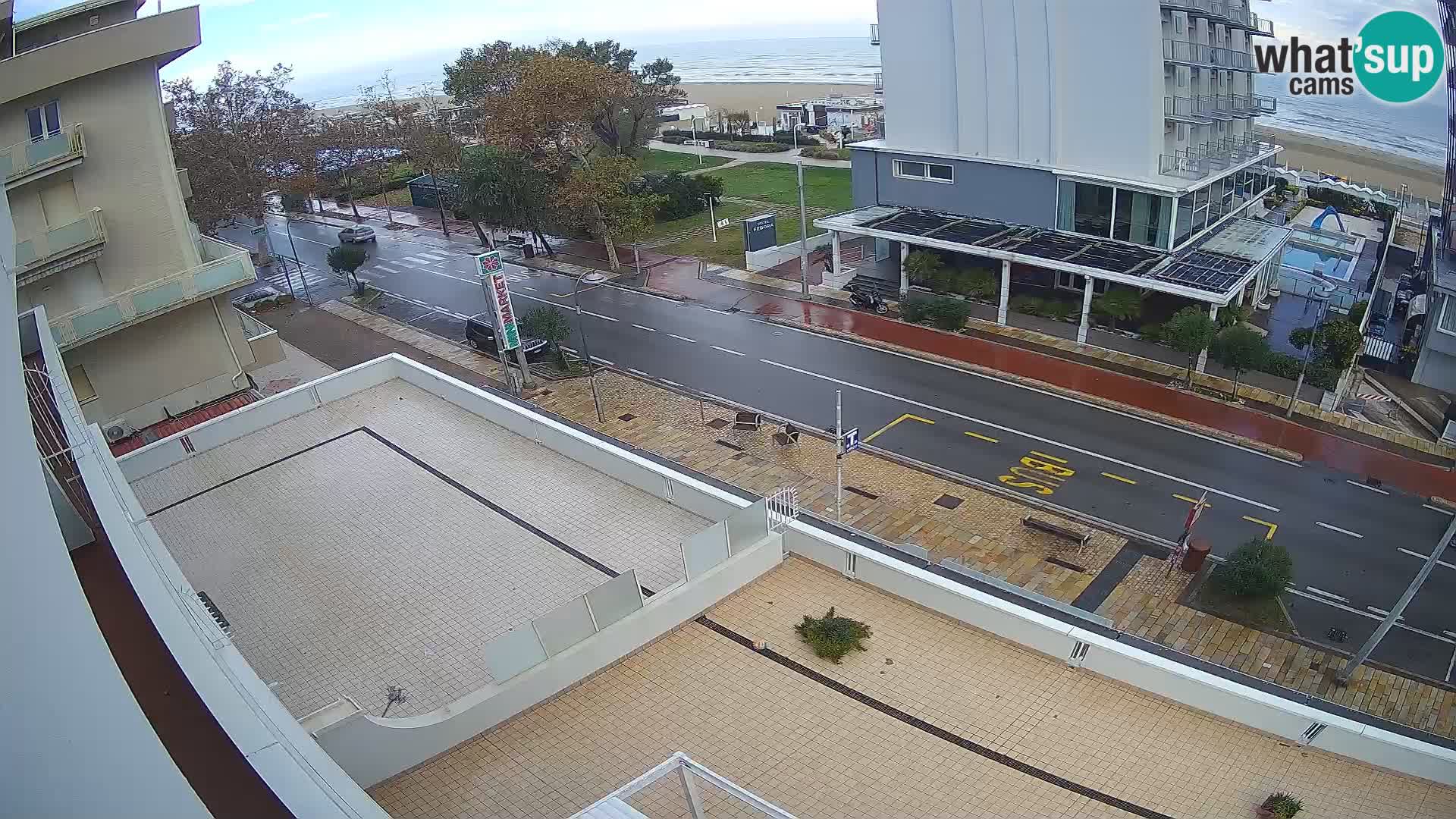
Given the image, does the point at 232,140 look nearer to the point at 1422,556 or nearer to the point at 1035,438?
the point at 1035,438

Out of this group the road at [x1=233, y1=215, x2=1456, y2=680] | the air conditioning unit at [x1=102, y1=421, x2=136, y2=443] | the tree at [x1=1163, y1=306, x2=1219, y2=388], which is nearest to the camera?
A: the road at [x1=233, y1=215, x2=1456, y2=680]

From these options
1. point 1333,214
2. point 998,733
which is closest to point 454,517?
point 998,733

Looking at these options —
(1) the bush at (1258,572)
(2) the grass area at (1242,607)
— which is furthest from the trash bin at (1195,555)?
(1) the bush at (1258,572)

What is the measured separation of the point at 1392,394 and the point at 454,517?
29798 millimetres

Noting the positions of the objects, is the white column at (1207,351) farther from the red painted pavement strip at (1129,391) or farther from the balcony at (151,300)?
the balcony at (151,300)

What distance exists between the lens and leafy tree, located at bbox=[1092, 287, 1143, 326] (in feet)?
99.6

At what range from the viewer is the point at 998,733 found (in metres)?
10.8

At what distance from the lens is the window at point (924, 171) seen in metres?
37.2

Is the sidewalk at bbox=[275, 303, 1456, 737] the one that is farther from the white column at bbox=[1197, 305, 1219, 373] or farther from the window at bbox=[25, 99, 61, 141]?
the window at bbox=[25, 99, 61, 141]

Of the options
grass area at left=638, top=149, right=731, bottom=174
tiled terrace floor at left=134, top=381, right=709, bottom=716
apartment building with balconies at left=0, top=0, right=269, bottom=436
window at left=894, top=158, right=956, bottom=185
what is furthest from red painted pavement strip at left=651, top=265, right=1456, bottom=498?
grass area at left=638, top=149, right=731, bottom=174

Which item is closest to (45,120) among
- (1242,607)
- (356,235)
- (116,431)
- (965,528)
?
(116,431)

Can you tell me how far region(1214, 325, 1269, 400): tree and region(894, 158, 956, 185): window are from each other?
560 inches

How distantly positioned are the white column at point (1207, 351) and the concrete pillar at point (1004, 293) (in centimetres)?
710

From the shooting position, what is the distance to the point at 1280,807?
9383 millimetres
